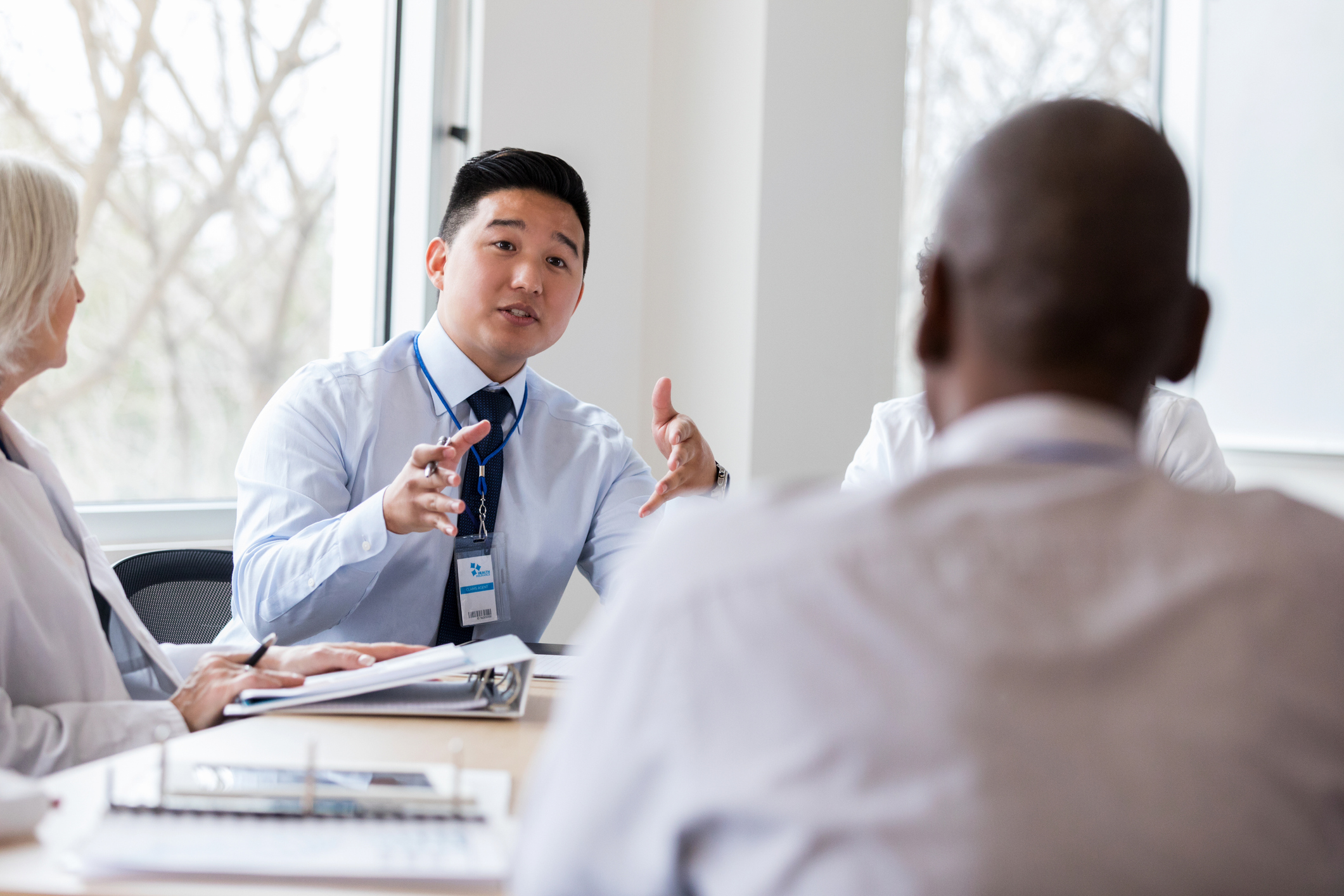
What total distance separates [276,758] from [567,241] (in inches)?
56.4

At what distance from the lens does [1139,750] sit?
0.55 m

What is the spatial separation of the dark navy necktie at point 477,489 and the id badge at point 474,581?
2 centimetres

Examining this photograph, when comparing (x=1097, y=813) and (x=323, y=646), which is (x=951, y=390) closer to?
(x=1097, y=813)

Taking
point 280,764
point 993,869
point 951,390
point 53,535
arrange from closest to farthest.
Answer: point 993,869 < point 951,390 < point 280,764 < point 53,535

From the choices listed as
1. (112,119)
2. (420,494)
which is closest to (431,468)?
(420,494)

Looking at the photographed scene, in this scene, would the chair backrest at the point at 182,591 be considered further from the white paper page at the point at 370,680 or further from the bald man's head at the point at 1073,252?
the bald man's head at the point at 1073,252

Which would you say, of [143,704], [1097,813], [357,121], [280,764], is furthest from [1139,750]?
[357,121]

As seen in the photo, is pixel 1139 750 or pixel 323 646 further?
pixel 323 646

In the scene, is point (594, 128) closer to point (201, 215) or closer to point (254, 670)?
point (201, 215)

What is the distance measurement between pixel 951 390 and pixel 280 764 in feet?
2.51

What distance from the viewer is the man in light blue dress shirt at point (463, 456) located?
193 cm

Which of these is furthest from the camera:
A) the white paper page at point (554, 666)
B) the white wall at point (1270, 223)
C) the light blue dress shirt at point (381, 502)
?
the white wall at point (1270, 223)

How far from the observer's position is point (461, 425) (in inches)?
89.4

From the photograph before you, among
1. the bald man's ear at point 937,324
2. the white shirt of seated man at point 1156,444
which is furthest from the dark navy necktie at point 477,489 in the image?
the bald man's ear at point 937,324
